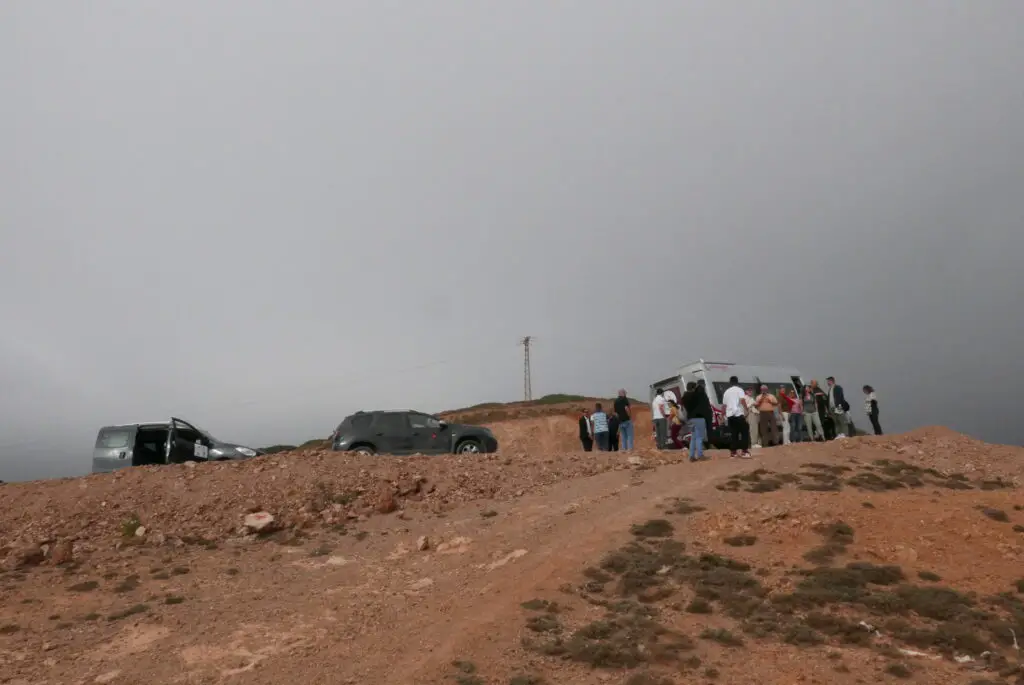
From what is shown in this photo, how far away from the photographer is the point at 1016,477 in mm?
14039

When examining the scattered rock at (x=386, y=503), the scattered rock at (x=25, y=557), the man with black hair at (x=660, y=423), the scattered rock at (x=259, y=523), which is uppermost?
the man with black hair at (x=660, y=423)

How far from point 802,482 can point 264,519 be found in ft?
28.1

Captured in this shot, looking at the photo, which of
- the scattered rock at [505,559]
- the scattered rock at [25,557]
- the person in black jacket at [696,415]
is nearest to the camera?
the scattered rock at [505,559]

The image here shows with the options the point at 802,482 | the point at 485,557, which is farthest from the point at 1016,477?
the point at 485,557

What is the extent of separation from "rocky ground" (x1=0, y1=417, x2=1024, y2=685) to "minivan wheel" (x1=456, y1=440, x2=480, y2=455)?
410 cm

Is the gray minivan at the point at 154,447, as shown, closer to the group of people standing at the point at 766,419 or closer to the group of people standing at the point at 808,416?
the group of people standing at the point at 766,419

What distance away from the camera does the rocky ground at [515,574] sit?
5902 millimetres

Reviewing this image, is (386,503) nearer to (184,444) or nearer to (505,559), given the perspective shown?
(505,559)

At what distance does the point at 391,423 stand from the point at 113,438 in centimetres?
626

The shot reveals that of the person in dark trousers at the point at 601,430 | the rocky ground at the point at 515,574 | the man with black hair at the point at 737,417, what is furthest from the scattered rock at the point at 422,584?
the person in dark trousers at the point at 601,430

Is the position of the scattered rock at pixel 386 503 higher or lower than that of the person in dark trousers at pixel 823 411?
lower

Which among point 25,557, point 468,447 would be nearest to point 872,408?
point 468,447

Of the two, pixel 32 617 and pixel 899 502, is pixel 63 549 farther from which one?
pixel 899 502

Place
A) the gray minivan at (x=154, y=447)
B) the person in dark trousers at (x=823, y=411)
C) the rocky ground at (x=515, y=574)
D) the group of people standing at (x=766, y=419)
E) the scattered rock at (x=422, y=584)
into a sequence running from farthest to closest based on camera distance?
the person in dark trousers at (x=823, y=411)
the group of people standing at (x=766, y=419)
the gray minivan at (x=154, y=447)
the scattered rock at (x=422, y=584)
the rocky ground at (x=515, y=574)
